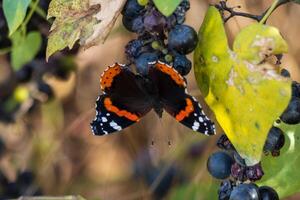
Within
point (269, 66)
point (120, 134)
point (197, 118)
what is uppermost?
point (269, 66)

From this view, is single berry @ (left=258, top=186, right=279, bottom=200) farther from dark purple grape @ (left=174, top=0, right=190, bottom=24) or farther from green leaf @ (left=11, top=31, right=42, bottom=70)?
green leaf @ (left=11, top=31, right=42, bottom=70)

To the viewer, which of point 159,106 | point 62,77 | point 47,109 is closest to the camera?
point 159,106

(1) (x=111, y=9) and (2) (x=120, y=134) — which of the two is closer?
(1) (x=111, y=9)

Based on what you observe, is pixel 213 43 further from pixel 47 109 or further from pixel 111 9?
pixel 47 109

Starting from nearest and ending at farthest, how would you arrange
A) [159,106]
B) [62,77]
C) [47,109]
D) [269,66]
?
[269,66], [159,106], [62,77], [47,109]

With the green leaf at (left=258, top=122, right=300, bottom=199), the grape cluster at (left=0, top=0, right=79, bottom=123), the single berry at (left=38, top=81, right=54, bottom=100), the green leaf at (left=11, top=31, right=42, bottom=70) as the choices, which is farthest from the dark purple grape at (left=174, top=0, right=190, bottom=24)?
the single berry at (left=38, top=81, right=54, bottom=100)

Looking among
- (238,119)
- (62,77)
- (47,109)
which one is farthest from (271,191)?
(47,109)
